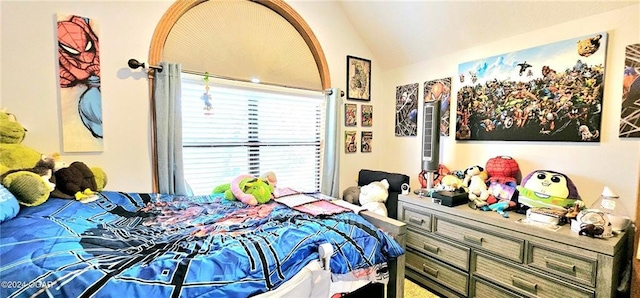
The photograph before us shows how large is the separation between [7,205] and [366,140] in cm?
287

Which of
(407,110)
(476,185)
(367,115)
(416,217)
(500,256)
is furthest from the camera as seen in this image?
(367,115)

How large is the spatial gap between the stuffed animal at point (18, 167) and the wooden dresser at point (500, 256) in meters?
2.36

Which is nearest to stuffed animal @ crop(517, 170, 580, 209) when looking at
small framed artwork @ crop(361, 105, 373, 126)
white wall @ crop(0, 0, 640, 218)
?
white wall @ crop(0, 0, 640, 218)

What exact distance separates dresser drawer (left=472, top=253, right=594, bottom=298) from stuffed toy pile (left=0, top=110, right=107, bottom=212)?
99.8 inches

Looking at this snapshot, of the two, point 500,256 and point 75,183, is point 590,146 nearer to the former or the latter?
Answer: point 500,256

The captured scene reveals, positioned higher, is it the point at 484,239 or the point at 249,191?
the point at 249,191

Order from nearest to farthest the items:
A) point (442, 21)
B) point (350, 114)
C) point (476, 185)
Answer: point (476, 185), point (442, 21), point (350, 114)

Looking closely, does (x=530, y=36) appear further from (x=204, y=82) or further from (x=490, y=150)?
(x=204, y=82)

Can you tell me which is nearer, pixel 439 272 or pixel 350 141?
pixel 439 272

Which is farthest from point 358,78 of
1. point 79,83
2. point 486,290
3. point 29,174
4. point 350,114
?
point 29,174

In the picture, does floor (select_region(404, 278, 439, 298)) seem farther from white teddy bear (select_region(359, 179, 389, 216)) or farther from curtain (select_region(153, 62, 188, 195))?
curtain (select_region(153, 62, 188, 195))

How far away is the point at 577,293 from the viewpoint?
1436mm

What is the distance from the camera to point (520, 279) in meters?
1.64

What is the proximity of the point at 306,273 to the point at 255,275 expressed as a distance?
0.21m
